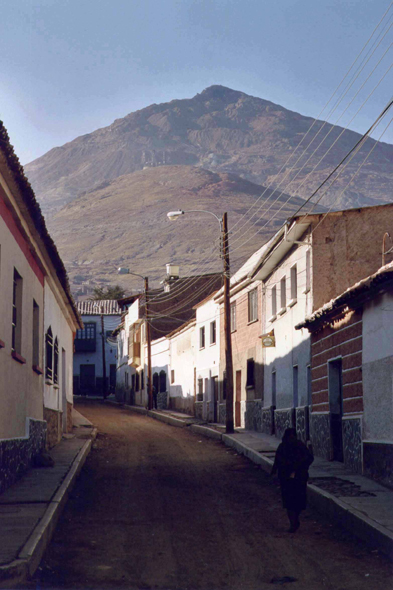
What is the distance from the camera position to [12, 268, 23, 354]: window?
46.4 ft

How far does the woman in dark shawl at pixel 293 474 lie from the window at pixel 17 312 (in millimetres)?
5751

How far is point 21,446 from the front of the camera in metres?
13.9

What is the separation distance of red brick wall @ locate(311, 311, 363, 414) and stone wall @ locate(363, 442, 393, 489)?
3.43 feet

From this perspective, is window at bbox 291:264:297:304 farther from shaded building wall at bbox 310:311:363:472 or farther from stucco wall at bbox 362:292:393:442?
stucco wall at bbox 362:292:393:442

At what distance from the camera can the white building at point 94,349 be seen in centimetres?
7650

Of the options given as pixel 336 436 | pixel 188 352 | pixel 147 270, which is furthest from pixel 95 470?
pixel 147 270

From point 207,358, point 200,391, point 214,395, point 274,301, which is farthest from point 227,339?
point 200,391

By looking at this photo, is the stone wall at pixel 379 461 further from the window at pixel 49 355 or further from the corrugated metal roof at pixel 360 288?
the window at pixel 49 355

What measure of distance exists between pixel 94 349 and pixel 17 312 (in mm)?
63188

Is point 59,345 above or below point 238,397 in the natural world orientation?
above

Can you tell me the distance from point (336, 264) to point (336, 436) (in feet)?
16.9

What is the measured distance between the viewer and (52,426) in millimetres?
20797

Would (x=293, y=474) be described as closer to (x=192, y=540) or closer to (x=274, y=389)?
(x=192, y=540)

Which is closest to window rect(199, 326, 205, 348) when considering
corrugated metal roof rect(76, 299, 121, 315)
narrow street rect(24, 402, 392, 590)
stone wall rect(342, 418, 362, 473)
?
narrow street rect(24, 402, 392, 590)
